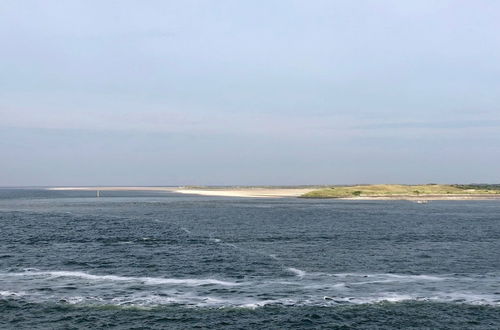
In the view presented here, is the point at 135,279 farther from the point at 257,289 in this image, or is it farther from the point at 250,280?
the point at 257,289

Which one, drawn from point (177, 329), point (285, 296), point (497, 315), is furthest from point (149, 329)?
point (497, 315)

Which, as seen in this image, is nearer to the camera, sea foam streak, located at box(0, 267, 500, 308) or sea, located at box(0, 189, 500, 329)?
sea, located at box(0, 189, 500, 329)

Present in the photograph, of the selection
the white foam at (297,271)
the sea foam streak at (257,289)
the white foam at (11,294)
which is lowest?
the white foam at (11,294)

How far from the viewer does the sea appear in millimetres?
39188

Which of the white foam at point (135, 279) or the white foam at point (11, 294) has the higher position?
the white foam at point (135, 279)

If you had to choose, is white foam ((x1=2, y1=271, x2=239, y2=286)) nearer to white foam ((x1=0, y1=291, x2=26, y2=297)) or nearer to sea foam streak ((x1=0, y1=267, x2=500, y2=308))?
sea foam streak ((x1=0, y1=267, x2=500, y2=308))

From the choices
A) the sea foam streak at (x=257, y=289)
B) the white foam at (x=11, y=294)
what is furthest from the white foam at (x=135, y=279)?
the white foam at (x=11, y=294)

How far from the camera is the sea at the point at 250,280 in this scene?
129 feet

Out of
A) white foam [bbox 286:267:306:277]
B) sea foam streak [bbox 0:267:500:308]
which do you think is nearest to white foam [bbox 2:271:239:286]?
sea foam streak [bbox 0:267:500:308]

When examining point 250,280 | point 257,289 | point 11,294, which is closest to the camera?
point 11,294

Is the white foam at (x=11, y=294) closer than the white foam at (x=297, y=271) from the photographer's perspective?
Yes

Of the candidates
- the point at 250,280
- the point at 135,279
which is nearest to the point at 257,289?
the point at 250,280

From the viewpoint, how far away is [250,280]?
5319 centimetres

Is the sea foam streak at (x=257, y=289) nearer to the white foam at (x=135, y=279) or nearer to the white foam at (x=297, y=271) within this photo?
the white foam at (x=135, y=279)
